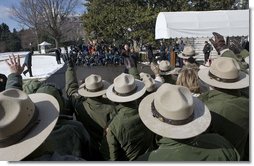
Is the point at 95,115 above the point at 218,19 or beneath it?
beneath

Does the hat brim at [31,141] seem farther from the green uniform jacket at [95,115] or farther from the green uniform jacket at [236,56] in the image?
the green uniform jacket at [236,56]

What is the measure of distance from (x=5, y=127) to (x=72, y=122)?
1.84 ft

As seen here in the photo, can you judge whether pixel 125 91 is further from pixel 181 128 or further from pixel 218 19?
pixel 218 19

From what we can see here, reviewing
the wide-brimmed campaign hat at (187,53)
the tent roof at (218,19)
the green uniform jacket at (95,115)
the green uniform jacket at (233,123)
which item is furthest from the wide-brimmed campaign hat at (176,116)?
the wide-brimmed campaign hat at (187,53)

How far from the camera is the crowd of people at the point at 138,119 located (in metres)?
0.94

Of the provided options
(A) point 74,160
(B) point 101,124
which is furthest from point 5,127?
(B) point 101,124

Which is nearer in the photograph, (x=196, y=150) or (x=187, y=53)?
(x=196, y=150)

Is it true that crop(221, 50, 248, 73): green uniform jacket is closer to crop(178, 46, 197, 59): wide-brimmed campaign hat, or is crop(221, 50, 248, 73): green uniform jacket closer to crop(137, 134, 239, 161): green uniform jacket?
crop(137, 134, 239, 161): green uniform jacket

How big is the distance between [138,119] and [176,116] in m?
0.50

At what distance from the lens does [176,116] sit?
0.97m

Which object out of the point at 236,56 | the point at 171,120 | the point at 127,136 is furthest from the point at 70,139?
the point at 236,56

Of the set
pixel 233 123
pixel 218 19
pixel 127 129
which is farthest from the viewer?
pixel 218 19

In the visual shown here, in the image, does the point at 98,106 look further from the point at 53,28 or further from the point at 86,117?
the point at 53,28

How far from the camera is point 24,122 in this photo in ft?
3.01
